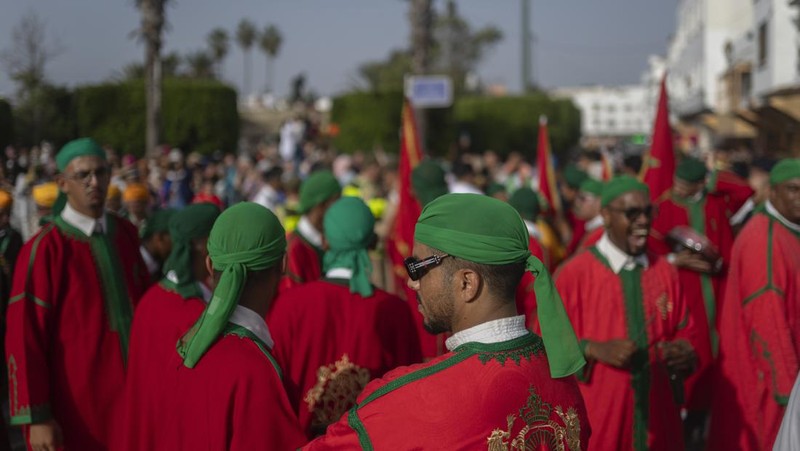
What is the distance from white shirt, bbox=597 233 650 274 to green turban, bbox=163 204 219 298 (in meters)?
2.14

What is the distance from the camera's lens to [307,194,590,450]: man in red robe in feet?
7.77

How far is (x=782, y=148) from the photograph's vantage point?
78.0ft

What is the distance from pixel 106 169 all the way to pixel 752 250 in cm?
366

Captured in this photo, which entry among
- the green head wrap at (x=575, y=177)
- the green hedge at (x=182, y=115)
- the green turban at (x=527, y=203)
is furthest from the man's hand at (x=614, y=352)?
the green hedge at (x=182, y=115)

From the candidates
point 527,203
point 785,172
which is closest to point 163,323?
point 785,172

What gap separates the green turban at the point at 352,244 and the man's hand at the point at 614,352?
1.20m

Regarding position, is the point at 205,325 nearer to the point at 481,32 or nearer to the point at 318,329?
the point at 318,329

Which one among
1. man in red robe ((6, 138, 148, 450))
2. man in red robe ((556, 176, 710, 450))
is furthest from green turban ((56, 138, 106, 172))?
man in red robe ((556, 176, 710, 450))

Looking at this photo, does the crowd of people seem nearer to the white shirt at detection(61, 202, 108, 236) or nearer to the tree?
the white shirt at detection(61, 202, 108, 236)

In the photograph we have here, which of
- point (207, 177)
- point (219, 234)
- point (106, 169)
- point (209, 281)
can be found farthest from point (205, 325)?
point (207, 177)

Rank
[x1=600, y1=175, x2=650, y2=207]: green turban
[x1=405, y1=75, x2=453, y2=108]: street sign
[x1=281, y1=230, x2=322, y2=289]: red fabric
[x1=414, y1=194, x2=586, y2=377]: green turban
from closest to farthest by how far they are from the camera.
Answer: [x1=414, y1=194, x2=586, y2=377]: green turban, [x1=600, y1=175, x2=650, y2=207]: green turban, [x1=281, y1=230, x2=322, y2=289]: red fabric, [x1=405, y1=75, x2=453, y2=108]: street sign

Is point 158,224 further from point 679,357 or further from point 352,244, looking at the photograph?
point 679,357

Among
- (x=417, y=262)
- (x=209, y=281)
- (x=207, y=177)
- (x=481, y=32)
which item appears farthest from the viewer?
(x=481, y=32)

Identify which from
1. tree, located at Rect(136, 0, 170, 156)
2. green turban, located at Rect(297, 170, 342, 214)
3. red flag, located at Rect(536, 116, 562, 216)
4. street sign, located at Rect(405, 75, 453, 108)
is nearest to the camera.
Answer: green turban, located at Rect(297, 170, 342, 214)
